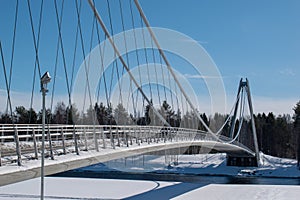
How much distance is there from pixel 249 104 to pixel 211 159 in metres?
8.98

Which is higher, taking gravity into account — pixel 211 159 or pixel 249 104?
pixel 249 104

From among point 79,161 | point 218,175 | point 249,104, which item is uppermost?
point 249,104

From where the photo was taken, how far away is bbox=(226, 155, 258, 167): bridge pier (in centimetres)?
4925

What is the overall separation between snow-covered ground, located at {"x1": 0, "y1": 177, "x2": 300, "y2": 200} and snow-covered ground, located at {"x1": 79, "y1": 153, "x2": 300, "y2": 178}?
1906cm

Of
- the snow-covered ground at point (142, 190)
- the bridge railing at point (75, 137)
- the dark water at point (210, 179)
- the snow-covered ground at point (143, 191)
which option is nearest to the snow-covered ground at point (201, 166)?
the dark water at point (210, 179)

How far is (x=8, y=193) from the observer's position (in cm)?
2111

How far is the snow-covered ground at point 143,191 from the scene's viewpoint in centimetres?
2019

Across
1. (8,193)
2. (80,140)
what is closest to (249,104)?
(8,193)

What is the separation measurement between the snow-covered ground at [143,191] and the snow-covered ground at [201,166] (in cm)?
1906

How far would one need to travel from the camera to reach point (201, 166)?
47.2 metres

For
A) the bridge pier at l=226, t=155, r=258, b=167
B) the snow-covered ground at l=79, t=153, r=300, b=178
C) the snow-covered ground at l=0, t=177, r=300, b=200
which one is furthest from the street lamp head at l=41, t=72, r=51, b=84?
the bridge pier at l=226, t=155, r=258, b=167

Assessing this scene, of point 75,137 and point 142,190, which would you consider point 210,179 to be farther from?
point 75,137

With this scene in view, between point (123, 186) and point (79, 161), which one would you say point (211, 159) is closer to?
point (123, 186)

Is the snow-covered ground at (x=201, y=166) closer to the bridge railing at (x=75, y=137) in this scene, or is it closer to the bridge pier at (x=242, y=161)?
the bridge pier at (x=242, y=161)
